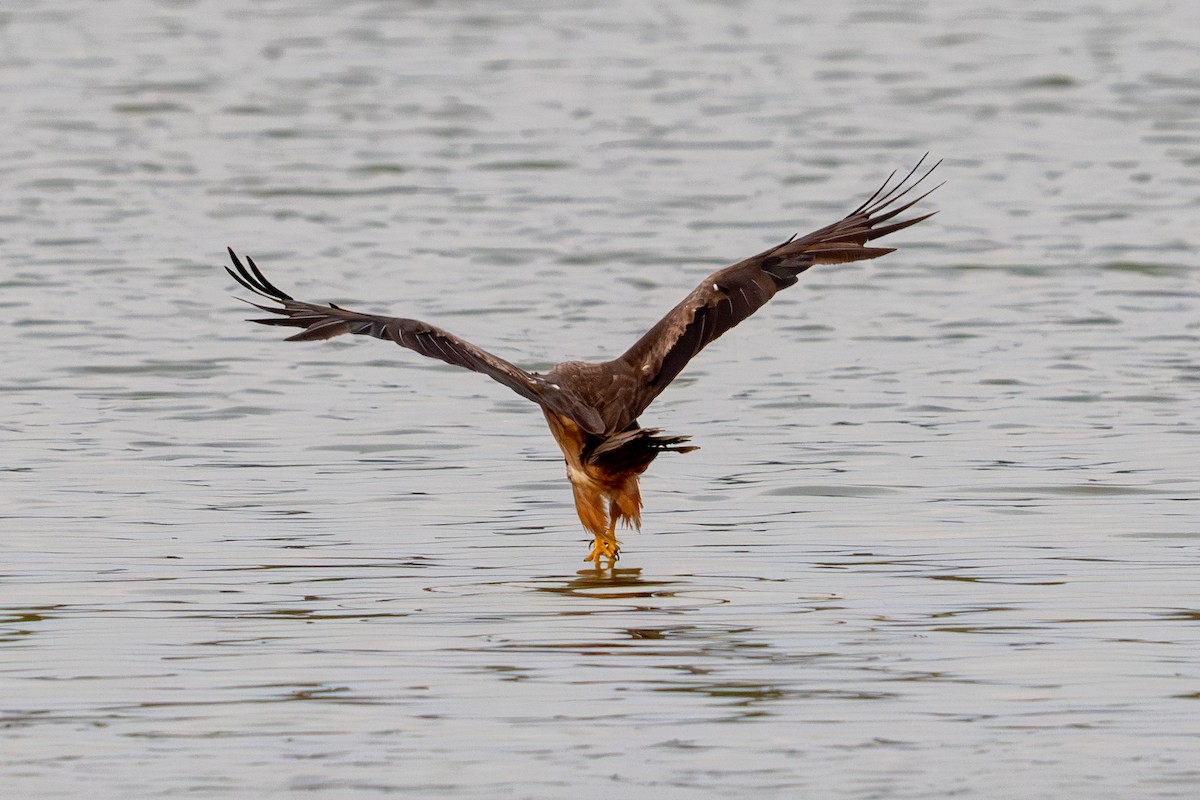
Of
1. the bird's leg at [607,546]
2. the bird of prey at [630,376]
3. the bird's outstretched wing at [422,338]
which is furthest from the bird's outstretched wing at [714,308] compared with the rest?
the bird's outstretched wing at [422,338]

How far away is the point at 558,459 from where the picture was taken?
11117 mm

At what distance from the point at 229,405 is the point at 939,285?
5.73 m

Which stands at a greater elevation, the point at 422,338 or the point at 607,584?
the point at 422,338

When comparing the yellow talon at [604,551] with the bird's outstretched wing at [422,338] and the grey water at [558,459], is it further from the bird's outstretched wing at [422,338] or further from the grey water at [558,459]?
the bird's outstretched wing at [422,338]

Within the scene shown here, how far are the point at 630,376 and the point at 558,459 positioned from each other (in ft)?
6.34

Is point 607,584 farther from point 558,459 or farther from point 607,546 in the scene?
point 558,459

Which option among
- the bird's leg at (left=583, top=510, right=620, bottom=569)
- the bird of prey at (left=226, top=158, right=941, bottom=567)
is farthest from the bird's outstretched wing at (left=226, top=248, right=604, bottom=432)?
the bird's leg at (left=583, top=510, right=620, bottom=569)

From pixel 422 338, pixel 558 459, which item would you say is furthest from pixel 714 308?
pixel 558 459

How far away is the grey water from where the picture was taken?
6598 millimetres

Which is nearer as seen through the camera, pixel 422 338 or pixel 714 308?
pixel 422 338

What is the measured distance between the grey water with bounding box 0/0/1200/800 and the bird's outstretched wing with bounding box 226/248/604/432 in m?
0.69

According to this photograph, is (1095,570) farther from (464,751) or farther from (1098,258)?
(1098,258)

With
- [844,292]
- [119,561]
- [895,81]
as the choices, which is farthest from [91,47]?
[119,561]

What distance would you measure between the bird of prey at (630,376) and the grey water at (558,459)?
30cm
